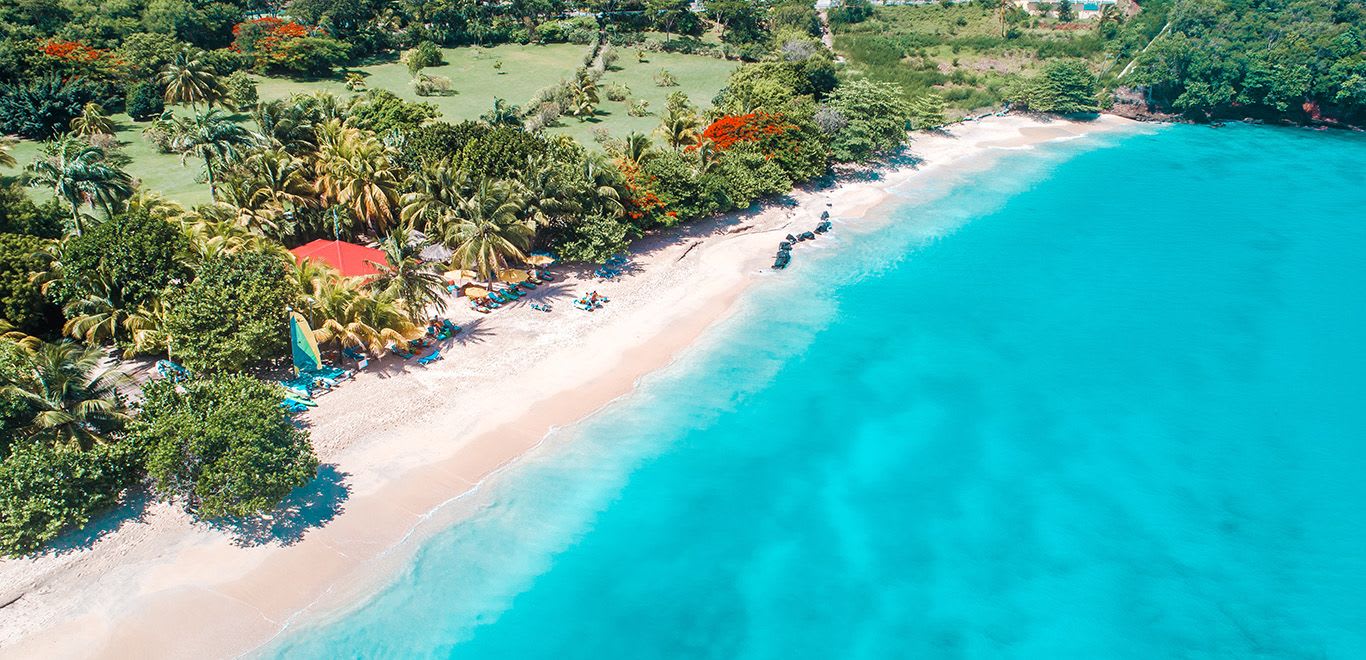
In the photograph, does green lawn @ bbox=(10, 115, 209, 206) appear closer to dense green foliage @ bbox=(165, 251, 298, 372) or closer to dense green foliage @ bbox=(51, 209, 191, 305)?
dense green foliage @ bbox=(51, 209, 191, 305)

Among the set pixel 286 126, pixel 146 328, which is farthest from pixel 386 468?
pixel 286 126

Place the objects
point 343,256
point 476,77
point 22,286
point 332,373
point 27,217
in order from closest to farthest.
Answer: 1. point 22,286
2. point 332,373
3. point 27,217
4. point 343,256
5. point 476,77

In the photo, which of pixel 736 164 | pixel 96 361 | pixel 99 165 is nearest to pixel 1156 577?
pixel 736 164

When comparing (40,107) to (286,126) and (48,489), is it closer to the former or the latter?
(286,126)

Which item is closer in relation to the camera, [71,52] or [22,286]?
[22,286]

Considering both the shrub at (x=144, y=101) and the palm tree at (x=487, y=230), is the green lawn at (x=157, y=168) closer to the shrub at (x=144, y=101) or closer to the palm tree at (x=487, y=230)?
the shrub at (x=144, y=101)

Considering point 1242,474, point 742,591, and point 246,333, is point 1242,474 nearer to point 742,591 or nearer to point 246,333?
point 742,591

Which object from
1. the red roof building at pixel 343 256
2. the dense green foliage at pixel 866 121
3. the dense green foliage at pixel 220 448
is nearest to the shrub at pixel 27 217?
the red roof building at pixel 343 256
